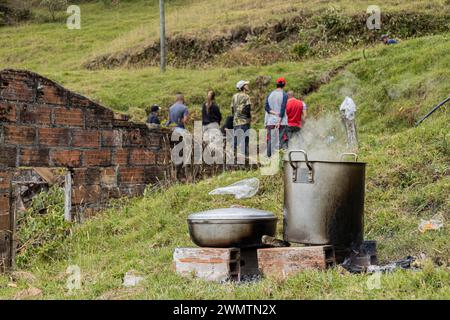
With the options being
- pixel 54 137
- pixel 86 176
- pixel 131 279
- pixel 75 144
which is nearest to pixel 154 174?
pixel 86 176

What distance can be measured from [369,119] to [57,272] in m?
10.1

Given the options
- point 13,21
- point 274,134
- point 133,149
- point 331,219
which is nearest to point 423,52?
point 274,134

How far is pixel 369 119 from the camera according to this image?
15836 millimetres

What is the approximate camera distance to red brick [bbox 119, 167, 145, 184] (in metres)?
10.1

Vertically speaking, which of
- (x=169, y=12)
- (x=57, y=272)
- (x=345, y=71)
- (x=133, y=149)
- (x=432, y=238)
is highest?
(x=169, y=12)

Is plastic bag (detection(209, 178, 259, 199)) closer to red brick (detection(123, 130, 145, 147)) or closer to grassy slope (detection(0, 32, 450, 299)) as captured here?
grassy slope (detection(0, 32, 450, 299))

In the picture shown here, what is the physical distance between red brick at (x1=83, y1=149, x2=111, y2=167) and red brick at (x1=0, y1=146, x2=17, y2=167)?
111 cm

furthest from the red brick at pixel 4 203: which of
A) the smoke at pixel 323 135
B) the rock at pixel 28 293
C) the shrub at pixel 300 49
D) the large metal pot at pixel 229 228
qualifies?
the shrub at pixel 300 49

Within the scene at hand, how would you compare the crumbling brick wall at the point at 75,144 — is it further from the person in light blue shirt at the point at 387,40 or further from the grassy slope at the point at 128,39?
the person in light blue shirt at the point at 387,40

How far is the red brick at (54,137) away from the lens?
359 inches

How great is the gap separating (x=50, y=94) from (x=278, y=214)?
3476 millimetres

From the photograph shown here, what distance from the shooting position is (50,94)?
921 cm

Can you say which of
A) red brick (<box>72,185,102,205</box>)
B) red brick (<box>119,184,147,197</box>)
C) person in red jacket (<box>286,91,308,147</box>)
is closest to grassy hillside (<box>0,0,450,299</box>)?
red brick (<box>119,184,147,197</box>)
